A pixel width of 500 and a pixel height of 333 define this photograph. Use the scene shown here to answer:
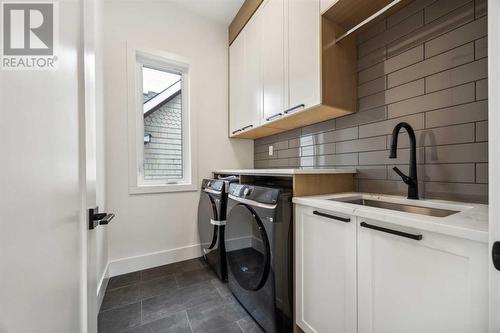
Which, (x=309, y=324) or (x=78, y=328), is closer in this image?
(x=78, y=328)

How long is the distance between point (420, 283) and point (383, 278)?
122mm

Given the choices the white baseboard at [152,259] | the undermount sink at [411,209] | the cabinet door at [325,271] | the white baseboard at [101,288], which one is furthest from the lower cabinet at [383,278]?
the white baseboard at [101,288]

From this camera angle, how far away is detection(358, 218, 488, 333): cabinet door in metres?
0.57

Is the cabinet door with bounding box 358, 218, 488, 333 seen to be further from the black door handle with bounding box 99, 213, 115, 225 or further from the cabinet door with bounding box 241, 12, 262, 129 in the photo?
the cabinet door with bounding box 241, 12, 262, 129

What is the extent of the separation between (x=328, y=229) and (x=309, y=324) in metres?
0.57

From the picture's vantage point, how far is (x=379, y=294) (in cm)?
79

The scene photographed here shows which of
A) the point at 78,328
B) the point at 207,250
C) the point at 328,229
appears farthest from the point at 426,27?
the point at 207,250

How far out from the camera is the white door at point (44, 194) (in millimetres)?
384

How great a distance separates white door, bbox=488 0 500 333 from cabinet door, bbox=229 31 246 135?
187 cm

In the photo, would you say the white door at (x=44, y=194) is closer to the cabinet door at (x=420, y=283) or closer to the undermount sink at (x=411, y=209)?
the cabinet door at (x=420, y=283)

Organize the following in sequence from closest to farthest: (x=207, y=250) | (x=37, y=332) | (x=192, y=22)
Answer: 1. (x=37, y=332)
2. (x=207, y=250)
3. (x=192, y=22)

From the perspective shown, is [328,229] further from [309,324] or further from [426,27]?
[426,27]

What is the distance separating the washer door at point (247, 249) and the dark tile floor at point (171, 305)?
0.23 meters

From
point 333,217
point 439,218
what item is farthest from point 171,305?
point 439,218
